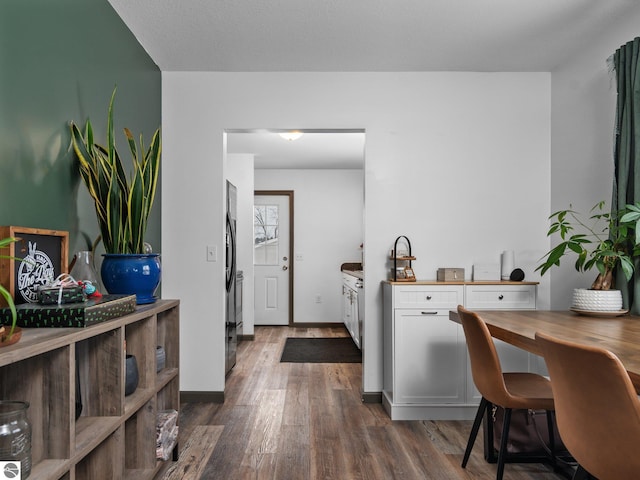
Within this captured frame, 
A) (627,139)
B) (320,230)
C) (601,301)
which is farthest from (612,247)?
(320,230)

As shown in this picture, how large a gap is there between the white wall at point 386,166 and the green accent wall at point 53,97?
0.78 metres

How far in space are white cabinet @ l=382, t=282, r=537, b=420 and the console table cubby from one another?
144 cm

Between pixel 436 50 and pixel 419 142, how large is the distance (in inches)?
25.7

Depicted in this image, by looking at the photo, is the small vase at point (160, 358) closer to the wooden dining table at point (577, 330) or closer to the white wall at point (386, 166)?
the white wall at point (386, 166)

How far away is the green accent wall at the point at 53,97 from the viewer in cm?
176

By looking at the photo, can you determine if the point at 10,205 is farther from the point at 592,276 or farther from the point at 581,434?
the point at 592,276

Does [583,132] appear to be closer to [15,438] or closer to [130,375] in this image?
[130,375]

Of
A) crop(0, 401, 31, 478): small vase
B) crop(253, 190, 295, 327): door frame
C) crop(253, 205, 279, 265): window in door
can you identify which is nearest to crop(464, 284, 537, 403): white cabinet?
crop(0, 401, 31, 478): small vase

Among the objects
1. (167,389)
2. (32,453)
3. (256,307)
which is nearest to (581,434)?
(32,453)

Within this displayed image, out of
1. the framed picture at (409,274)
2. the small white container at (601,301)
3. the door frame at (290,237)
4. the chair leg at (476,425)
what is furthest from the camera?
the door frame at (290,237)

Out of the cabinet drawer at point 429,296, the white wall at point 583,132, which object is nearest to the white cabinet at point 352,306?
the cabinet drawer at point 429,296

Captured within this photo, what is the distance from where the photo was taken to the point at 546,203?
3.64 meters

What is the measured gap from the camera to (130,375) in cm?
205

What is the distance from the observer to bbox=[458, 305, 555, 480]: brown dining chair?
210 cm
